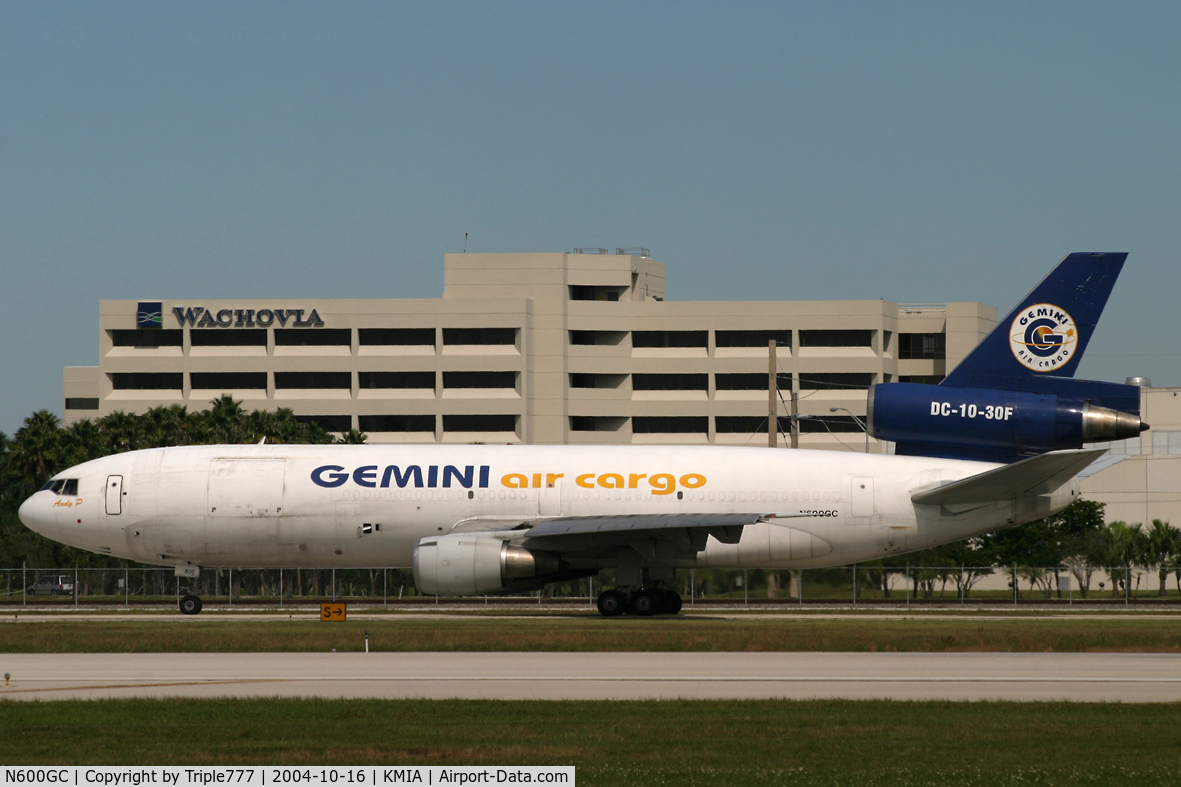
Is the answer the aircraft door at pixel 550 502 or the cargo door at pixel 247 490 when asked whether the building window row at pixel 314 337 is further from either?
the aircraft door at pixel 550 502

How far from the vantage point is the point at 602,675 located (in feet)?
71.6

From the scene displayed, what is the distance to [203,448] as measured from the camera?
38938 mm

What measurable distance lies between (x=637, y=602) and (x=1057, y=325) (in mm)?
13226

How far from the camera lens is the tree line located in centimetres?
5547

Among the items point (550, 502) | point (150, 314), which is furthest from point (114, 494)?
point (150, 314)

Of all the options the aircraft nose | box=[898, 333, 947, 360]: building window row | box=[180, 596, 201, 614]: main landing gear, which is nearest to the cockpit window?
the aircraft nose

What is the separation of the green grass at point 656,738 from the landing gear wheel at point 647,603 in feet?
60.7

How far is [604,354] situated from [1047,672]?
93.8 m

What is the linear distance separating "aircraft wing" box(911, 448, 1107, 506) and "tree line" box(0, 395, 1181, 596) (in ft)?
33.4

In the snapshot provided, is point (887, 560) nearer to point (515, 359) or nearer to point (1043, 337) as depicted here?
point (1043, 337)

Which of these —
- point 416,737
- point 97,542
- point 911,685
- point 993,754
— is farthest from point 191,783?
point 97,542

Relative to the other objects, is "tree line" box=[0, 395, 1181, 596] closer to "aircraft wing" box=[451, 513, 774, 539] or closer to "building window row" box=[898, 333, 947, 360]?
"aircraft wing" box=[451, 513, 774, 539]

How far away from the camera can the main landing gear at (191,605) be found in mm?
38812

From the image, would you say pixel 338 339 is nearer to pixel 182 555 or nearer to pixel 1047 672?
pixel 182 555
